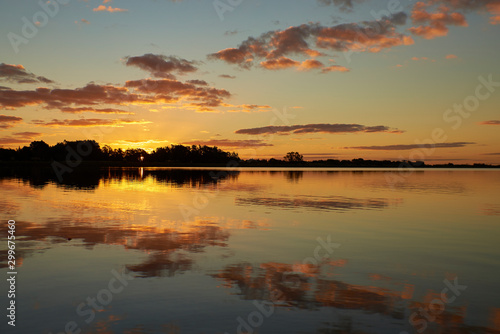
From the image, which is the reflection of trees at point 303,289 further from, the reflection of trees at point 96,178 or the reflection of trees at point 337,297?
the reflection of trees at point 96,178

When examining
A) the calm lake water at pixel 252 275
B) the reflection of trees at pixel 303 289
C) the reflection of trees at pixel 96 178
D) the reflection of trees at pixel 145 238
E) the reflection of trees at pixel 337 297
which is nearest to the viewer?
the reflection of trees at pixel 337 297

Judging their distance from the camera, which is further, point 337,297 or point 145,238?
point 145,238

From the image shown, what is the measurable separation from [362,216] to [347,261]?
15343mm

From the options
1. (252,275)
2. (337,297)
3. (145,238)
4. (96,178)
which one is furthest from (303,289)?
(96,178)

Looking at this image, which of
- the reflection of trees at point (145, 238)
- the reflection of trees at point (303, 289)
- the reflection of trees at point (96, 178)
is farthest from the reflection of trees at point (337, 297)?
the reflection of trees at point (96, 178)

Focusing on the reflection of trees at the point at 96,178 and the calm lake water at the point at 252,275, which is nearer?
the calm lake water at the point at 252,275

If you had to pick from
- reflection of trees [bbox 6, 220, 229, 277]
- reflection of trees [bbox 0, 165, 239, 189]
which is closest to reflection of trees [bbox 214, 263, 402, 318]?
reflection of trees [bbox 6, 220, 229, 277]

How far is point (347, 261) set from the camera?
17.5 meters

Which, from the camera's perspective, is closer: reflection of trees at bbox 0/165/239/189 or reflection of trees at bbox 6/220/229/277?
reflection of trees at bbox 6/220/229/277

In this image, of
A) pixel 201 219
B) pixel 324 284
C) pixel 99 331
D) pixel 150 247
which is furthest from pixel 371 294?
pixel 201 219

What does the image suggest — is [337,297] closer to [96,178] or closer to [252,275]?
[252,275]

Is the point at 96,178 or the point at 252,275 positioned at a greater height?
the point at 96,178

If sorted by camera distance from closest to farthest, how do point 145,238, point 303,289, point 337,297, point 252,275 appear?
point 337,297 < point 303,289 < point 252,275 < point 145,238

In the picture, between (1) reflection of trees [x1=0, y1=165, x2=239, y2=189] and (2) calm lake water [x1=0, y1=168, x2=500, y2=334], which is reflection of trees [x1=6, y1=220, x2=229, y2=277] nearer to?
(2) calm lake water [x1=0, y1=168, x2=500, y2=334]
